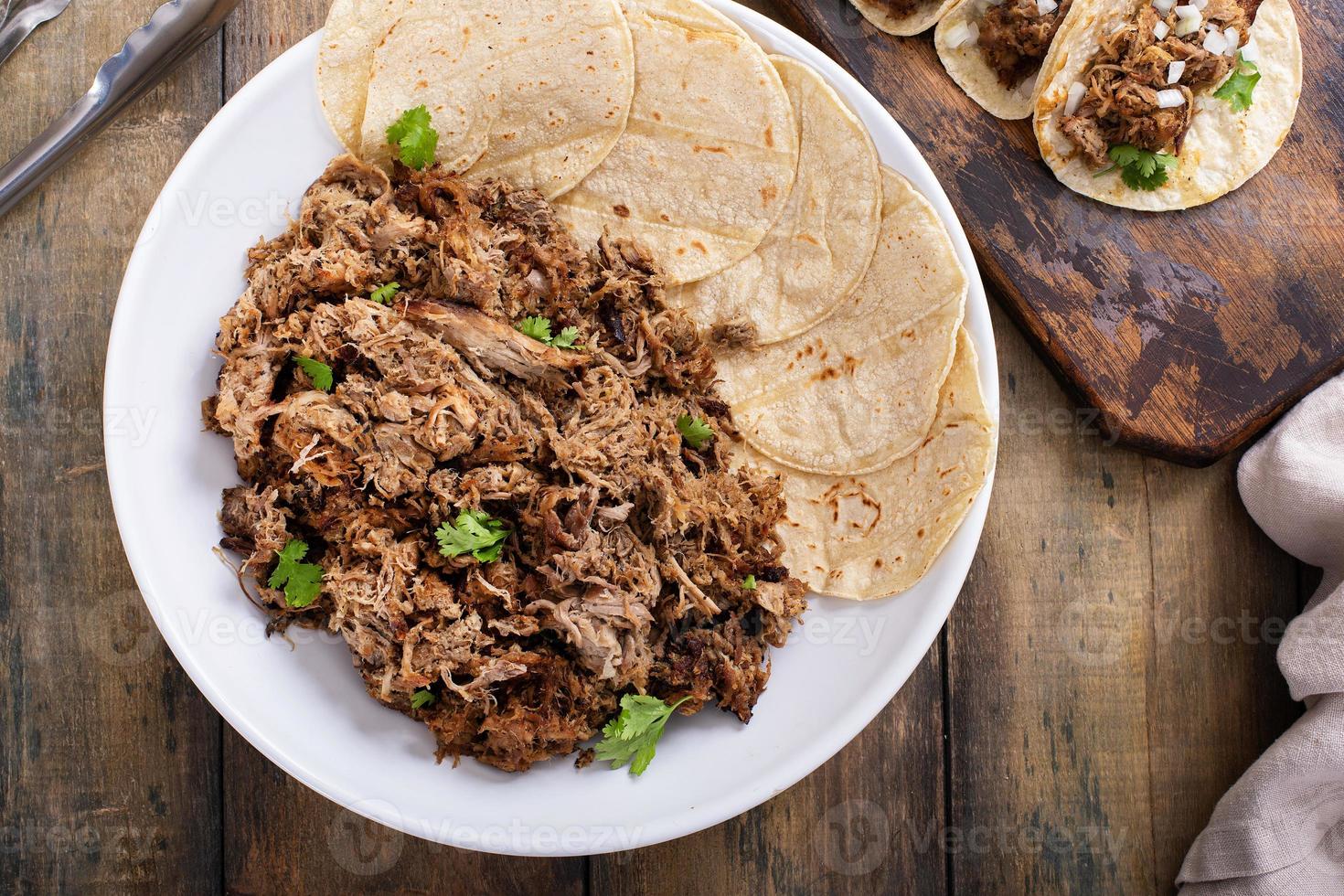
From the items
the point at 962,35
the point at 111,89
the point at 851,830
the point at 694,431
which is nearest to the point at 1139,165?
the point at 962,35

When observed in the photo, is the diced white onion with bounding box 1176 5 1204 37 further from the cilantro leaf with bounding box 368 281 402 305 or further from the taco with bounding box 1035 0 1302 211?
the cilantro leaf with bounding box 368 281 402 305

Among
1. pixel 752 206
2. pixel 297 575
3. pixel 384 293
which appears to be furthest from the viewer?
pixel 752 206

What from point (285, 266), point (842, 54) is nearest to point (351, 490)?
point (285, 266)

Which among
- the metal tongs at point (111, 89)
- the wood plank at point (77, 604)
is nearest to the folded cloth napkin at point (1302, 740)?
the wood plank at point (77, 604)

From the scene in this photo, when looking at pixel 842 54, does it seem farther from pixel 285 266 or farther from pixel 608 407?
pixel 285 266

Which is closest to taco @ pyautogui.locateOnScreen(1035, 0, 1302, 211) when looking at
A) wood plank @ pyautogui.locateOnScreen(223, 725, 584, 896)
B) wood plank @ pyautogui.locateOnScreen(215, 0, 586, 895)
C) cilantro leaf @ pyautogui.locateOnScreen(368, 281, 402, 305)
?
cilantro leaf @ pyautogui.locateOnScreen(368, 281, 402, 305)

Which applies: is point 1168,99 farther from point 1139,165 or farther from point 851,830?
point 851,830

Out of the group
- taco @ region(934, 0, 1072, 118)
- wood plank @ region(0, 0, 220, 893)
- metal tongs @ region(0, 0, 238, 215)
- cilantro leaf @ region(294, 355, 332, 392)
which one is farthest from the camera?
taco @ region(934, 0, 1072, 118)
